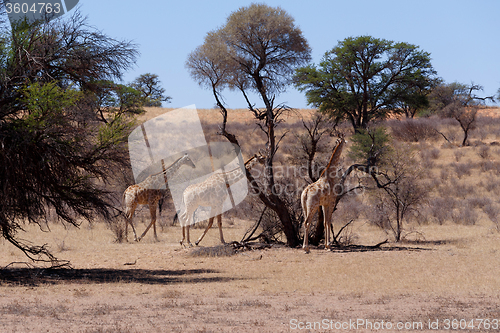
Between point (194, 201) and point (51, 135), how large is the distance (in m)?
5.90

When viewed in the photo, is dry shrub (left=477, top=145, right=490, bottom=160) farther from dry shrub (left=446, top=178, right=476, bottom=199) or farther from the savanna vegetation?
the savanna vegetation

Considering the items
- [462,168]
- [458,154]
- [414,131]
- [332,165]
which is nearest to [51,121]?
[332,165]

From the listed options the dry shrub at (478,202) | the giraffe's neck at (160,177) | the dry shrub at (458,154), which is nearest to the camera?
the giraffe's neck at (160,177)

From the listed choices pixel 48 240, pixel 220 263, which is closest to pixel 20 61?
pixel 220 263

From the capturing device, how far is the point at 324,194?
41.4ft

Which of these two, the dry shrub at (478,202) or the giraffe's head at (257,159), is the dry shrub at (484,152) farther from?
the giraffe's head at (257,159)

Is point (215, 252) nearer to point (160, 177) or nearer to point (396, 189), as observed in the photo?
point (160, 177)

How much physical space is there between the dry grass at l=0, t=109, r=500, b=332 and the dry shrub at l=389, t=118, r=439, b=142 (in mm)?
21895

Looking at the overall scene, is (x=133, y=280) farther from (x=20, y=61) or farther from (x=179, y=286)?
(x=20, y=61)

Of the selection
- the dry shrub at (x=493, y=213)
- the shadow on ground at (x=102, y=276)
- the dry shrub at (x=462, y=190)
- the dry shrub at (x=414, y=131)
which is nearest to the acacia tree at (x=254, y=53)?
the shadow on ground at (x=102, y=276)

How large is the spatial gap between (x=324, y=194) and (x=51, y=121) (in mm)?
6874

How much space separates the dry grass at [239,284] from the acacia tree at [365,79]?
16.9 meters

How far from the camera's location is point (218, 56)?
14680mm

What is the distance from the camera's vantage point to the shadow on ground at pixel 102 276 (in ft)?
30.2
